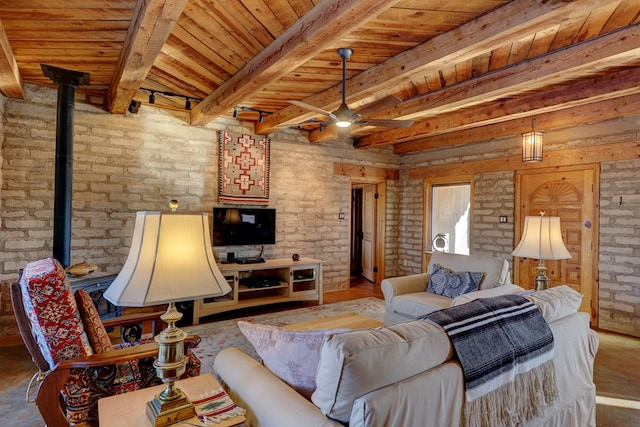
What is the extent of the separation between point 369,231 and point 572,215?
3.40m

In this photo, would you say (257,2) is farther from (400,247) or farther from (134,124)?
(400,247)

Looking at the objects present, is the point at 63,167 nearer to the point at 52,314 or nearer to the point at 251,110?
the point at 251,110

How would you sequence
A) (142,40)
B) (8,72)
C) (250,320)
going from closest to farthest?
1. (142,40)
2. (8,72)
3. (250,320)

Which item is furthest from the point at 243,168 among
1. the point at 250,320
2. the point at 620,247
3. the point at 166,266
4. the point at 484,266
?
the point at 620,247

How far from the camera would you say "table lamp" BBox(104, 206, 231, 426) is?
1.19 meters

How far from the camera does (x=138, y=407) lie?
1.35 m

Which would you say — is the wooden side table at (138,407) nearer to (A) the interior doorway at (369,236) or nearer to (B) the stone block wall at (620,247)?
(B) the stone block wall at (620,247)

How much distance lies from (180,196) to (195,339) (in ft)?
10.2

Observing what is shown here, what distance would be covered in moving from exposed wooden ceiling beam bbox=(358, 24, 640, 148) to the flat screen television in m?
2.37

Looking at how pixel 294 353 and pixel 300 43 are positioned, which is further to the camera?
pixel 300 43

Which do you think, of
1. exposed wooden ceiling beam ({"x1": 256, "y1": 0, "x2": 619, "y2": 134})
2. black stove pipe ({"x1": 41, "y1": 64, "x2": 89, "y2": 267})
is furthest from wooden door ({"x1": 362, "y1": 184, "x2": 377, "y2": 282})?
black stove pipe ({"x1": 41, "y1": 64, "x2": 89, "y2": 267})

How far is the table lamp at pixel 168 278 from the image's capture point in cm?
119

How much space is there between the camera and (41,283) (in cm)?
154

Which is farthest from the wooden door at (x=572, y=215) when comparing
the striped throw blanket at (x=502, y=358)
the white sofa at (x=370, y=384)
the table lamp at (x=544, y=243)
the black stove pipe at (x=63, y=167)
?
the black stove pipe at (x=63, y=167)
